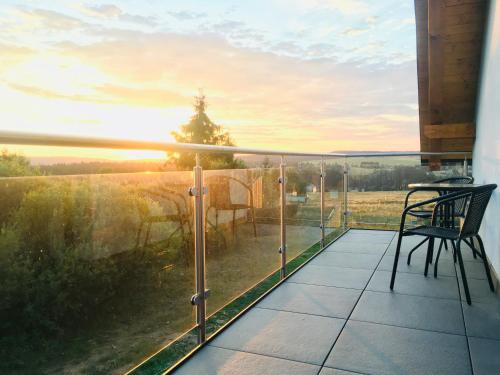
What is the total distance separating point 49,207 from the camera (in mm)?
1570

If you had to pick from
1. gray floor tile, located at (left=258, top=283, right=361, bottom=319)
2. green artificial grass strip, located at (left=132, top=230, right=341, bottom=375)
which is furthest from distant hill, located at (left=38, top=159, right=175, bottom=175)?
gray floor tile, located at (left=258, top=283, right=361, bottom=319)

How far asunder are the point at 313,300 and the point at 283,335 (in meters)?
0.71

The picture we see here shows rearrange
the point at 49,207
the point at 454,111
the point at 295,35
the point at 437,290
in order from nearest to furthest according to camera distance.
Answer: the point at 49,207, the point at 437,290, the point at 454,111, the point at 295,35

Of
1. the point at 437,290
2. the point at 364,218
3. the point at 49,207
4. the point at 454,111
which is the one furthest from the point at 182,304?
the point at 454,111

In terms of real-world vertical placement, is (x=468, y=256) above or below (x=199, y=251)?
below

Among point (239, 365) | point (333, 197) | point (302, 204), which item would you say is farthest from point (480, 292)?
point (333, 197)

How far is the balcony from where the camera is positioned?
1537 mm

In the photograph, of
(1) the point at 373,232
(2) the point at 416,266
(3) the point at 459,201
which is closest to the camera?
(2) the point at 416,266

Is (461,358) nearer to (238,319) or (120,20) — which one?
(238,319)

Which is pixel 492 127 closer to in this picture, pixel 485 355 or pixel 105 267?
pixel 485 355

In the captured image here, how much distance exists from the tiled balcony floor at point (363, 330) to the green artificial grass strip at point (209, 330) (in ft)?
0.31

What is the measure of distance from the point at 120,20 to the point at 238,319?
1321 cm

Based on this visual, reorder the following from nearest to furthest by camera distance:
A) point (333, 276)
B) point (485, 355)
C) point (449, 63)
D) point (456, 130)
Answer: point (485, 355) → point (333, 276) → point (449, 63) → point (456, 130)

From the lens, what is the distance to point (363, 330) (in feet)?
8.75
